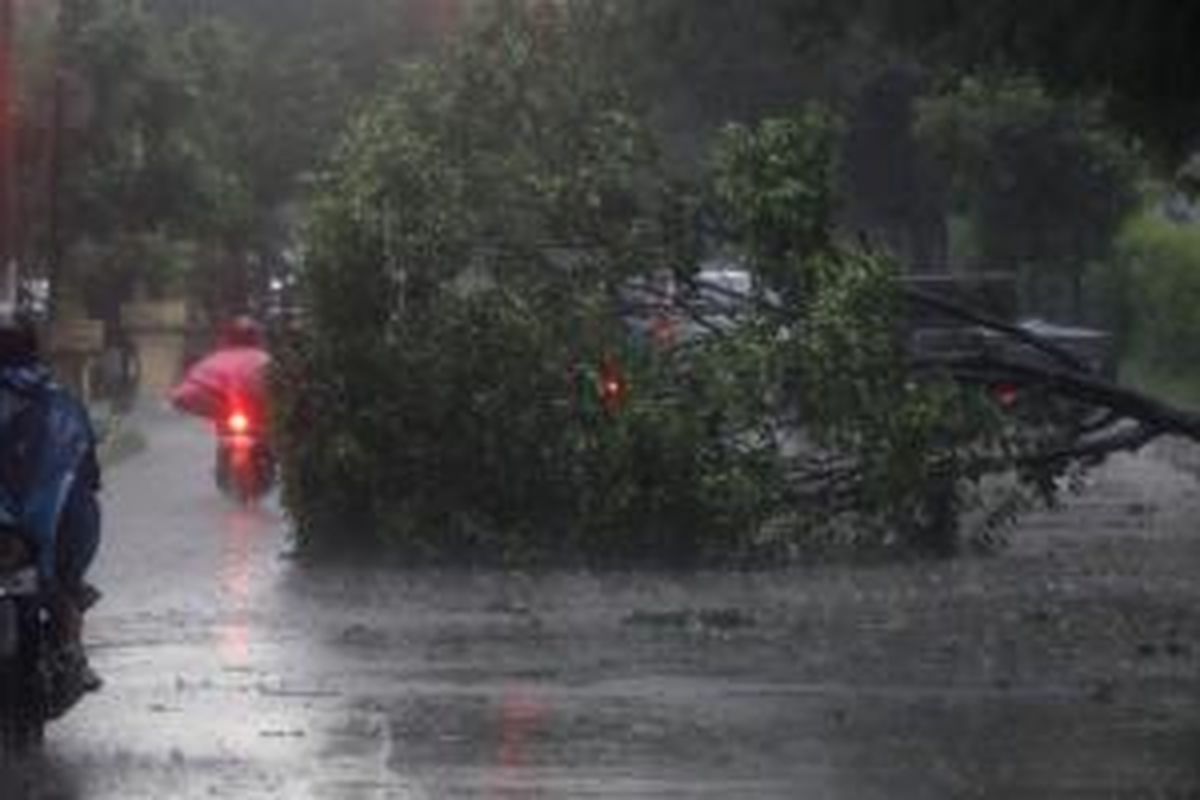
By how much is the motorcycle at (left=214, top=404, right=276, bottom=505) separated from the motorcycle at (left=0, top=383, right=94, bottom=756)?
14269 mm

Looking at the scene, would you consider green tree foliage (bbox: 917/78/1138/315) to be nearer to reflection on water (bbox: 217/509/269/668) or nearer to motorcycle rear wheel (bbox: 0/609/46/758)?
reflection on water (bbox: 217/509/269/668)

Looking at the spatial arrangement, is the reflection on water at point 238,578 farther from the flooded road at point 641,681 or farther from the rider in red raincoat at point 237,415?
the rider in red raincoat at point 237,415

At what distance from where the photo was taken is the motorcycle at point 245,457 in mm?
27766

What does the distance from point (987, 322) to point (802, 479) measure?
219 cm

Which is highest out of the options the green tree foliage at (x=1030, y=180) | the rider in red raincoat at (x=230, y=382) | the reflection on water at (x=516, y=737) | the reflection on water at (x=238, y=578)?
the green tree foliage at (x=1030, y=180)

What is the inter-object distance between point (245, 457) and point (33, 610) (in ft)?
49.4

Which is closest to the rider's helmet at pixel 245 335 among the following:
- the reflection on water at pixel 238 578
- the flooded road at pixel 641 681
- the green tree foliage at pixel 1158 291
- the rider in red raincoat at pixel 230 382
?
the rider in red raincoat at pixel 230 382

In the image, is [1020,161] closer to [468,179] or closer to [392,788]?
[468,179]

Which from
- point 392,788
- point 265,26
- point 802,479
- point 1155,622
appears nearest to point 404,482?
point 802,479

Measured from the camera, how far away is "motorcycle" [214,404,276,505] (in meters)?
27.8

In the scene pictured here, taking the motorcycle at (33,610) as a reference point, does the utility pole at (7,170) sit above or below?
above

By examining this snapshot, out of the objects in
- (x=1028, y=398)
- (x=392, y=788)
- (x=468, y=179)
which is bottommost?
(x=392, y=788)

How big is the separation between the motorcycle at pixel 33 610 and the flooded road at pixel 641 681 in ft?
0.75

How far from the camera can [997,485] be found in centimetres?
2394
